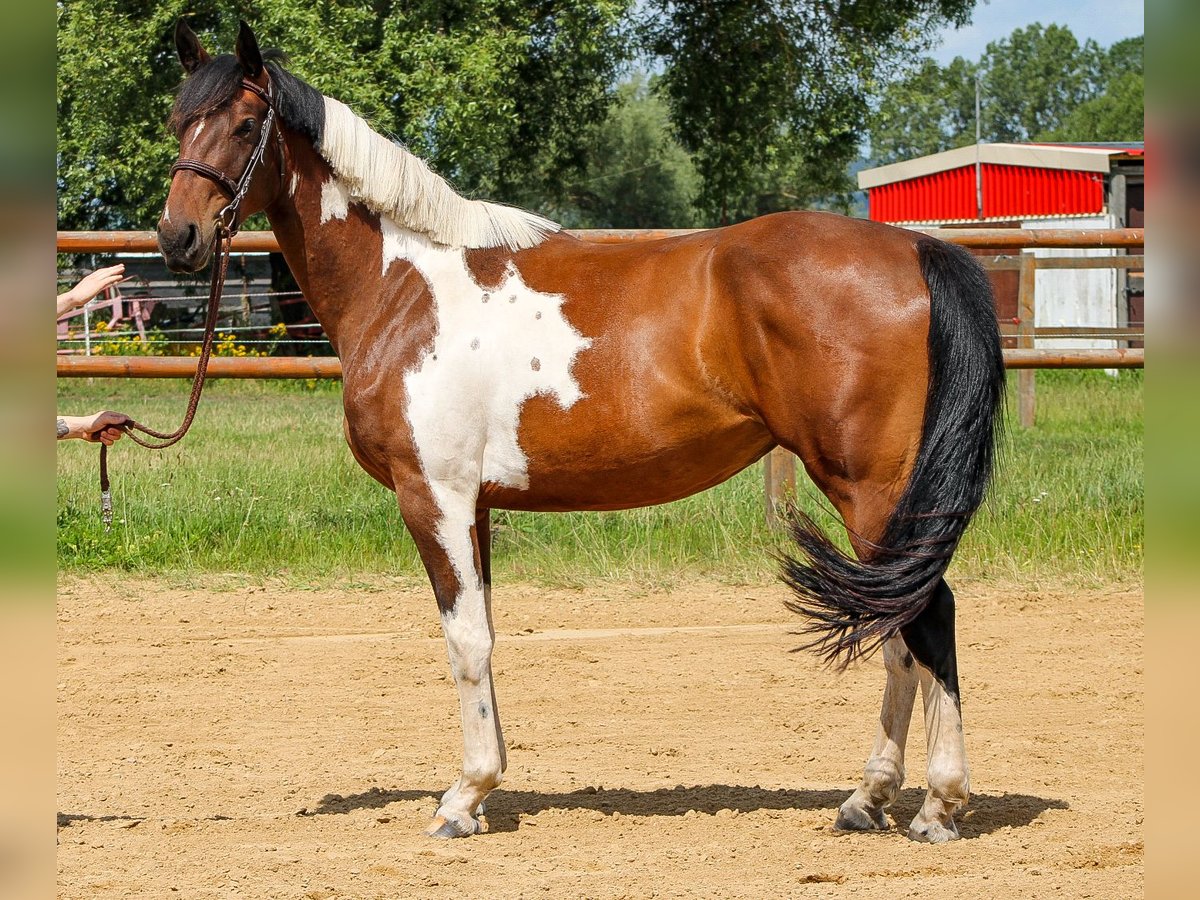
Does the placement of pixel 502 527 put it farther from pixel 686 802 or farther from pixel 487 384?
pixel 487 384

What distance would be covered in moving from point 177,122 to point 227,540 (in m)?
3.97

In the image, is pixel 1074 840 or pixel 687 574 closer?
pixel 1074 840

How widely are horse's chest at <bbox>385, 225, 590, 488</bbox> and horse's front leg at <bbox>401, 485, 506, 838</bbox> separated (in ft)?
0.40

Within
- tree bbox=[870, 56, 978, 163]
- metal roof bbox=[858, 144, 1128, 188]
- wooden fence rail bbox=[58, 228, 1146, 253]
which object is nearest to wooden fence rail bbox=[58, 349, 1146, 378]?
wooden fence rail bbox=[58, 228, 1146, 253]

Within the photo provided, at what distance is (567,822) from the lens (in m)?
3.76

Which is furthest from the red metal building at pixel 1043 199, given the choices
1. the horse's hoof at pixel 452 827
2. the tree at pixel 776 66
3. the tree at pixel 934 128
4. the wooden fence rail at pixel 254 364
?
the tree at pixel 934 128

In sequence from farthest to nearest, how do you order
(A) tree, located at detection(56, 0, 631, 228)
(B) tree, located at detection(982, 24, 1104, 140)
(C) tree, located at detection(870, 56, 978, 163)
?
(B) tree, located at detection(982, 24, 1104, 140) < (C) tree, located at detection(870, 56, 978, 163) < (A) tree, located at detection(56, 0, 631, 228)

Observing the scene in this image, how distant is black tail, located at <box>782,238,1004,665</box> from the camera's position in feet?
10.9

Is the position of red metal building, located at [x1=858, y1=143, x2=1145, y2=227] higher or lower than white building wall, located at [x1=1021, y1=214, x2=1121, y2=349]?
higher

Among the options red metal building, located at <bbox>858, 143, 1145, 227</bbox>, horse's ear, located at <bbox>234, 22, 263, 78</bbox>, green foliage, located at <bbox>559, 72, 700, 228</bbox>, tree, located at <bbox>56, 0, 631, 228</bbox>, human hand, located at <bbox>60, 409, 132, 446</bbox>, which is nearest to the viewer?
horse's ear, located at <bbox>234, 22, 263, 78</bbox>

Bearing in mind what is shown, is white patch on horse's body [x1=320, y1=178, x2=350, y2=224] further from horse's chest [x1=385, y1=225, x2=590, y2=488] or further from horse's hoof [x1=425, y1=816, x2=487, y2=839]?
horse's hoof [x1=425, y1=816, x2=487, y2=839]

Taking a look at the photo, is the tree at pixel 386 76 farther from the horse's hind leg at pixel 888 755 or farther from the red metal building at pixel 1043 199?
the horse's hind leg at pixel 888 755

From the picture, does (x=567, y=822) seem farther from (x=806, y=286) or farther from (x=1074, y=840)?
(x=806, y=286)

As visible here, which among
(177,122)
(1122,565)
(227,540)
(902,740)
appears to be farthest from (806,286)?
(227,540)
